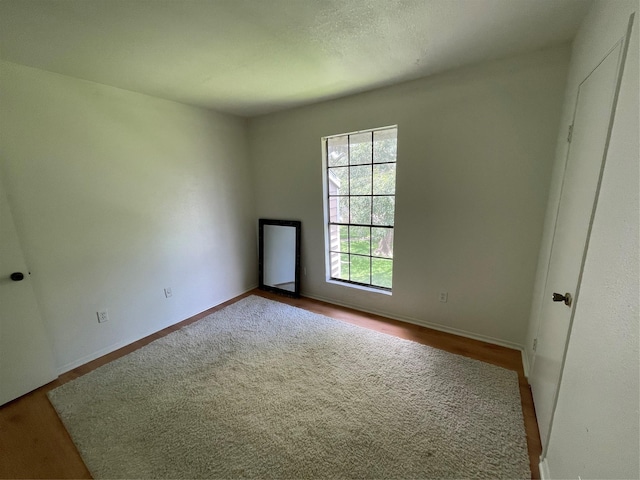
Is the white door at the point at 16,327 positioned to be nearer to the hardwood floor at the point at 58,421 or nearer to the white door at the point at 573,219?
the hardwood floor at the point at 58,421

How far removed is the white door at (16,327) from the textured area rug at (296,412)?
0.27 metres

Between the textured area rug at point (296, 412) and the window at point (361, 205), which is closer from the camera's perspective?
the textured area rug at point (296, 412)

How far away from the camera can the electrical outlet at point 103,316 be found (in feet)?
7.73

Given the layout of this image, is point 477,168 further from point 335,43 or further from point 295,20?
point 295,20

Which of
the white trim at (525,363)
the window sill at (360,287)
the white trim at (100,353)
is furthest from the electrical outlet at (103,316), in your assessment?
the white trim at (525,363)

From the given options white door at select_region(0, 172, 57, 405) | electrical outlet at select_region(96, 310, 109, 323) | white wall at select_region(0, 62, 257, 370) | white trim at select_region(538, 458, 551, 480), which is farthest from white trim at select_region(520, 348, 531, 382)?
white door at select_region(0, 172, 57, 405)

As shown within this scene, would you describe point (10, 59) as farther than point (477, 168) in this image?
No

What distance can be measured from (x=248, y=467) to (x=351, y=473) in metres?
0.56

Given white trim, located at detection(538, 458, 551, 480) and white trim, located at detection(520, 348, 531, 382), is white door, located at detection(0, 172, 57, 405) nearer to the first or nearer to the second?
white trim, located at detection(538, 458, 551, 480)

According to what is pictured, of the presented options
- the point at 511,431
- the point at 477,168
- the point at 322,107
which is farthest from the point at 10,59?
the point at 511,431

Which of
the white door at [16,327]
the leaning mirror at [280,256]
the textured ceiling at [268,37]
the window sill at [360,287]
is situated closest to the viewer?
the textured ceiling at [268,37]

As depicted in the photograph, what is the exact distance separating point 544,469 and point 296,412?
1363 mm

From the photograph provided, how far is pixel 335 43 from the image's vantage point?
169 centimetres

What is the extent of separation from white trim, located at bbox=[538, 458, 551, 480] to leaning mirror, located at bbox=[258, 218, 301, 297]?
2.69 m
